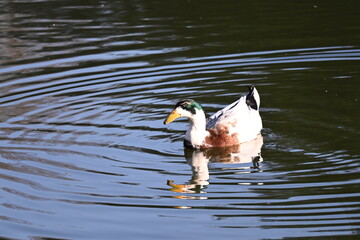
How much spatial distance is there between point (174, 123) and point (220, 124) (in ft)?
4.68

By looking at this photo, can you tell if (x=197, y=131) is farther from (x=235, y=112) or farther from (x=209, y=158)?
(x=235, y=112)

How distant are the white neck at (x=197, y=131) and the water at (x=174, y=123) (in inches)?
7.1

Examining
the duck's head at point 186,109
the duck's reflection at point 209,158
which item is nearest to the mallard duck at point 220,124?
the duck's head at point 186,109

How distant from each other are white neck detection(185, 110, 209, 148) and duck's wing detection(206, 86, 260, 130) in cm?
29

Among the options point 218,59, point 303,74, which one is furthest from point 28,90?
point 303,74

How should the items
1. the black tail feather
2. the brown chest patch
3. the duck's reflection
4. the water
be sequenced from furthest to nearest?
the black tail feather < the brown chest patch < the duck's reflection < the water

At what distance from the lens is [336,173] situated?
10.2m

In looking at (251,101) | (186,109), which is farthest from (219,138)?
(251,101)

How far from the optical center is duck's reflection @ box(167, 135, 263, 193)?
10.3 meters

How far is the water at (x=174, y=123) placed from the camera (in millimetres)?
9141

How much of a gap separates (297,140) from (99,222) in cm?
378

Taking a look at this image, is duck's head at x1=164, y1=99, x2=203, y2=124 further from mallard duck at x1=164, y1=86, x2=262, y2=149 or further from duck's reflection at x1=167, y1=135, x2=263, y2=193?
duck's reflection at x1=167, y1=135, x2=263, y2=193

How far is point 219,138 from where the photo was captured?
1206 centimetres

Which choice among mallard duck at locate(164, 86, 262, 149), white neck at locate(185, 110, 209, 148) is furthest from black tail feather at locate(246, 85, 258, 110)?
white neck at locate(185, 110, 209, 148)
